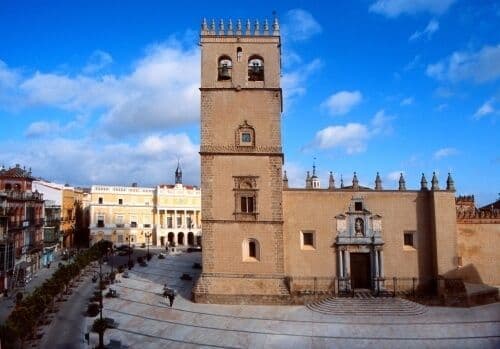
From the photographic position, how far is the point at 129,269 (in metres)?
40.3

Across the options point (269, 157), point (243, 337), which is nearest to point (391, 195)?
point (269, 157)

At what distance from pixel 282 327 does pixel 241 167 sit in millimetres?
9730

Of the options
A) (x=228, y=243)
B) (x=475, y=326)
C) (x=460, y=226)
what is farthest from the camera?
(x=460, y=226)

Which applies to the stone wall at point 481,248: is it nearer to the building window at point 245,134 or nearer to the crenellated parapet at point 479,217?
the crenellated parapet at point 479,217

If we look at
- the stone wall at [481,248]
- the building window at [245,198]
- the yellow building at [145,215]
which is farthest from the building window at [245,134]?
the yellow building at [145,215]

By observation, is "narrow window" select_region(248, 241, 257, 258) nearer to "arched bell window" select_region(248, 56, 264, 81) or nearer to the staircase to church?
the staircase to church

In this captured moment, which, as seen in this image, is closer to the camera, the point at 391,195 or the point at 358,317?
the point at 358,317

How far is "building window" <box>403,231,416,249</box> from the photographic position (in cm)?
2972

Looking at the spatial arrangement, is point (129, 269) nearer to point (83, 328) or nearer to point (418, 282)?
point (83, 328)

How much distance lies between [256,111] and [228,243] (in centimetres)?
806

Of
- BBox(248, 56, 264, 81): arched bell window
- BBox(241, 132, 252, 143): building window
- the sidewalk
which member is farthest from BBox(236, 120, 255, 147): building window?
the sidewalk

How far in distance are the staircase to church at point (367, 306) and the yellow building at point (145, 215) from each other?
38.2 m

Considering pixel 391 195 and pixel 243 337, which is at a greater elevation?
pixel 391 195

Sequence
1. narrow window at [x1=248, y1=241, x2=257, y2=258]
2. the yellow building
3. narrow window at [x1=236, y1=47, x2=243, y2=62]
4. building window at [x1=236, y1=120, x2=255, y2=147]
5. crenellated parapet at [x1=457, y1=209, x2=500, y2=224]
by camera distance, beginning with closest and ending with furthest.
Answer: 1. narrow window at [x1=248, y1=241, x2=257, y2=258]
2. building window at [x1=236, y1=120, x2=255, y2=147]
3. narrow window at [x1=236, y1=47, x2=243, y2=62]
4. crenellated parapet at [x1=457, y1=209, x2=500, y2=224]
5. the yellow building
